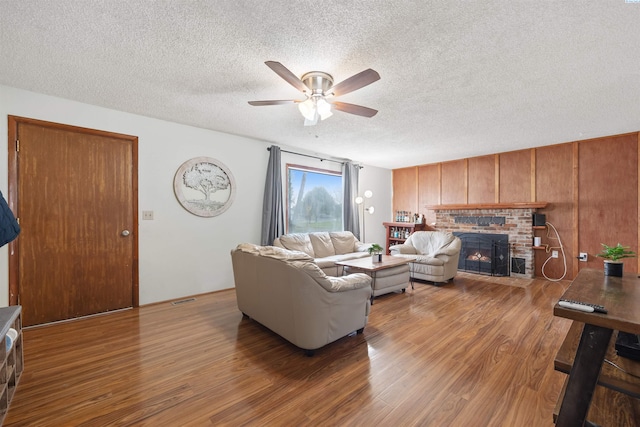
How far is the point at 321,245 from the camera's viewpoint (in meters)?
4.94

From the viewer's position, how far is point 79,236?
307 centimetres

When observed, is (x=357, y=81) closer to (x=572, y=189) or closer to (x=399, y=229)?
(x=572, y=189)

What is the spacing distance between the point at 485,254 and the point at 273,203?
4.41 meters

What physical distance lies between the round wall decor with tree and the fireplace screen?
490cm

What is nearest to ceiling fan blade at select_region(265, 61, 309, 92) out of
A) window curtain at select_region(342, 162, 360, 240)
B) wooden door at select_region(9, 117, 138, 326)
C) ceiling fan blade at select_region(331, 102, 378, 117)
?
ceiling fan blade at select_region(331, 102, 378, 117)

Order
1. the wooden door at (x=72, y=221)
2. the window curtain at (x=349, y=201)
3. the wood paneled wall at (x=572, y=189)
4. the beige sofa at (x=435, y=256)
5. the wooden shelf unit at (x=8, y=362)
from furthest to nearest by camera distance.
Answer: the window curtain at (x=349, y=201) → the beige sofa at (x=435, y=256) → the wood paneled wall at (x=572, y=189) → the wooden door at (x=72, y=221) → the wooden shelf unit at (x=8, y=362)

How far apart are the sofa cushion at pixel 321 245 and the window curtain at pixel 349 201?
3.22 feet

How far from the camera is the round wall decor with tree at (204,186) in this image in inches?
149

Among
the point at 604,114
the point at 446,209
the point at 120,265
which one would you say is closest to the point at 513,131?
the point at 604,114

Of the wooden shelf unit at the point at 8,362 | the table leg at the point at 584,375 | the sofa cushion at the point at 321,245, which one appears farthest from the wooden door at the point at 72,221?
the table leg at the point at 584,375

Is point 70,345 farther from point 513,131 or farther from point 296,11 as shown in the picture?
point 513,131

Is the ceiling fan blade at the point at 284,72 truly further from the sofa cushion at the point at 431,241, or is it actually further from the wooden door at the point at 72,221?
the sofa cushion at the point at 431,241

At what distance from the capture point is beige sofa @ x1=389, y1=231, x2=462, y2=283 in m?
4.46

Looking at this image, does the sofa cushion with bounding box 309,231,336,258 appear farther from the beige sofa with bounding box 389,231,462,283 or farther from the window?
the beige sofa with bounding box 389,231,462,283
